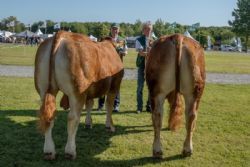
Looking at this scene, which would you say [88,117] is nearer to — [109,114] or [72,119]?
[109,114]

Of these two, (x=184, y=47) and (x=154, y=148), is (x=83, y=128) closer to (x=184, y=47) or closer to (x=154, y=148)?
(x=154, y=148)

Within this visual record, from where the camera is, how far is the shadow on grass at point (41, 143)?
22.2 feet

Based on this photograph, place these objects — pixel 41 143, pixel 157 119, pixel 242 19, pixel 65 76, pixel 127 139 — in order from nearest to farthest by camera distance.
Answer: pixel 65 76 < pixel 157 119 < pixel 41 143 < pixel 127 139 < pixel 242 19

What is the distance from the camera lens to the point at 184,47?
6.84 m

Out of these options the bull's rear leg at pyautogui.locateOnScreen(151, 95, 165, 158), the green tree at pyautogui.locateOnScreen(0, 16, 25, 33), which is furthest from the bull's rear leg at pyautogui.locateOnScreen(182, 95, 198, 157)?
the green tree at pyautogui.locateOnScreen(0, 16, 25, 33)

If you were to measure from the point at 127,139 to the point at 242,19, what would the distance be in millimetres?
101539

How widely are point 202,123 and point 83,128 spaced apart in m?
2.96

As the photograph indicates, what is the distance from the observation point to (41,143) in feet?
25.4

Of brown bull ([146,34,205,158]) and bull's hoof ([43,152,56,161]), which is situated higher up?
brown bull ([146,34,205,158])

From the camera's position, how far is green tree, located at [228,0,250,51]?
103 meters

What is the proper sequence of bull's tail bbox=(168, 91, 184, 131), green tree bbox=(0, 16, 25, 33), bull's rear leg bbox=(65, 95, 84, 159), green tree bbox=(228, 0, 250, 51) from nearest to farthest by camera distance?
bull's rear leg bbox=(65, 95, 84, 159)
bull's tail bbox=(168, 91, 184, 131)
green tree bbox=(228, 0, 250, 51)
green tree bbox=(0, 16, 25, 33)

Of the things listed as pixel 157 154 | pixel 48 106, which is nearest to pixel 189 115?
pixel 157 154

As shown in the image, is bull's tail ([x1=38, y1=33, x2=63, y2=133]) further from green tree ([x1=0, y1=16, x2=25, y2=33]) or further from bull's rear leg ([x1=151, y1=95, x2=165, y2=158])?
green tree ([x1=0, y1=16, x2=25, y2=33])

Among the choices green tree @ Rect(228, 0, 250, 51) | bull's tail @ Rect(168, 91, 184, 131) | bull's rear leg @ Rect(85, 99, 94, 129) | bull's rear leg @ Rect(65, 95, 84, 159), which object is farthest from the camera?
Result: green tree @ Rect(228, 0, 250, 51)
